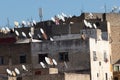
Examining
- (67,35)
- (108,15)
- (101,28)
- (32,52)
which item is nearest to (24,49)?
(32,52)

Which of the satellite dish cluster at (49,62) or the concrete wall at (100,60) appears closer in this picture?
the satellite dish cluster at (49,62)

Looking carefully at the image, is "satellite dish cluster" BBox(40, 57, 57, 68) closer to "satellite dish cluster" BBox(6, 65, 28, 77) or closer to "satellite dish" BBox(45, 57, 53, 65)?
"satellite dish" BBox(45, 57, 53, 65)

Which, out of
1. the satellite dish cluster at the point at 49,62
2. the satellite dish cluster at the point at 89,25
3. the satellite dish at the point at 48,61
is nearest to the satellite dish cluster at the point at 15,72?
the satellite dish cluster at the point at 49,62

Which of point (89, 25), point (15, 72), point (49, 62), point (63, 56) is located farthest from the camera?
point (89, 25)

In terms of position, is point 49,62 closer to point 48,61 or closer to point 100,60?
point 48,61

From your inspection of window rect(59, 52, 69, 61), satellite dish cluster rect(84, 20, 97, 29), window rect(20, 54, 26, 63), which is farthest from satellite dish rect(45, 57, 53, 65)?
satellite dish cluster rect(84, 20, 97, 29)

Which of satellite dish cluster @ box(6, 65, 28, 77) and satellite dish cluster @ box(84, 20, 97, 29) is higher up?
satellite dish cluster @ box(84, 20, 97, 29)

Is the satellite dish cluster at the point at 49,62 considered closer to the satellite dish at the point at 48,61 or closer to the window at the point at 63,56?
the satellite dish at the point at 48,61

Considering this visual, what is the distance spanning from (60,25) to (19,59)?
27.0 feet

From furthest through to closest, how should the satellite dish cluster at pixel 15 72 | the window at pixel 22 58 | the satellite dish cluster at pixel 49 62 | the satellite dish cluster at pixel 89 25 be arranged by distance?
the satellite dish cluster at pixel 89 25
the window at pixel 22 58
the satellite dish cluster at pixel 49 62
the satellite dish cluster at pixel 15 72

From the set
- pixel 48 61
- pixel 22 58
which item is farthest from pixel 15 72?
pixel 48 61

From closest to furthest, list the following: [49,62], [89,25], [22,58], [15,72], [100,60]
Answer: [49,62]
[15,72]
[22,58]
[100,60]
[89,25]

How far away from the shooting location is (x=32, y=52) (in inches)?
2702

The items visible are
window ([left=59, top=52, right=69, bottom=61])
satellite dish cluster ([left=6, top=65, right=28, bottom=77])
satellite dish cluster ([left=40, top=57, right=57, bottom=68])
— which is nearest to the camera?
satellite dish cluster ([left=6, top=65, right=28, bottom=77])
